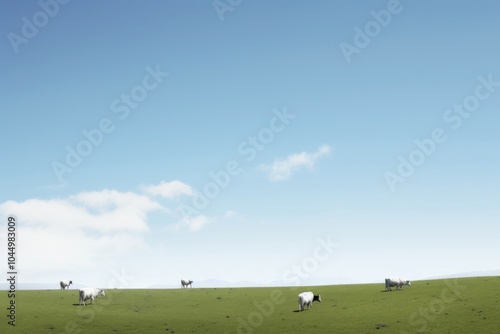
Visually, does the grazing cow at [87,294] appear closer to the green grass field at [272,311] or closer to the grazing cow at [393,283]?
the green grass field at [272,311]

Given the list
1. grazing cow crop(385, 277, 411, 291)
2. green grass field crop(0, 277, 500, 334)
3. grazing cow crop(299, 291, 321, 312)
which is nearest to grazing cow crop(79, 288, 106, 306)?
green grass field crop(0, 277, 500, 334)

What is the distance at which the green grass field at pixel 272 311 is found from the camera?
41688mm

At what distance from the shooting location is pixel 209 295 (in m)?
64.1

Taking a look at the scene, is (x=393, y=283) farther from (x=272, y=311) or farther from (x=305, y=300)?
(x=272, y=311)

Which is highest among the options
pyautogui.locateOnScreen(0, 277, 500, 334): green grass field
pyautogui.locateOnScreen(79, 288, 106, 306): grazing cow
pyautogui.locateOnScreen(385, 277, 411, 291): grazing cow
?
pyautogui.locateOnScreen(79, 288, 106, 306): grazing cow

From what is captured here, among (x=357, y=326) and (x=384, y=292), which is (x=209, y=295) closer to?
(x=384, y=292)

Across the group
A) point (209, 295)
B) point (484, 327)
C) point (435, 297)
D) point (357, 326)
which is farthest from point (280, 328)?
point (209, 295)

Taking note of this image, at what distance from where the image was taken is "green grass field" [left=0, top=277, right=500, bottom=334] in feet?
137

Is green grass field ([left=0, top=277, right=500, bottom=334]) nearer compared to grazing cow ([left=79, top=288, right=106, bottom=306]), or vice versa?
green grass field ([left=0, top=277, right=500, bottom=334])

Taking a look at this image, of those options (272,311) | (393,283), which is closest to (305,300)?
(272,311)

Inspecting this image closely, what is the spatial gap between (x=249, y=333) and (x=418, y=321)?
14056 mm

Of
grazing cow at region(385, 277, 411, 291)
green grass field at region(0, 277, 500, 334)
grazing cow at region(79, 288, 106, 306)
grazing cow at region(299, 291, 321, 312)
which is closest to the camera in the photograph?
green grass field at region(0, 277, 500, 334)

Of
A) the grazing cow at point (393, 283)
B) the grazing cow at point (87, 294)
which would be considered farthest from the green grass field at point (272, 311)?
the grazing cow at point (393, 283)

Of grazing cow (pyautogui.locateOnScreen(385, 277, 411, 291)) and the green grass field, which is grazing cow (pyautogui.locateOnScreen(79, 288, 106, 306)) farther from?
grazing cow (pyautogui.locateOnScreen(385, 277, 411, 291))
